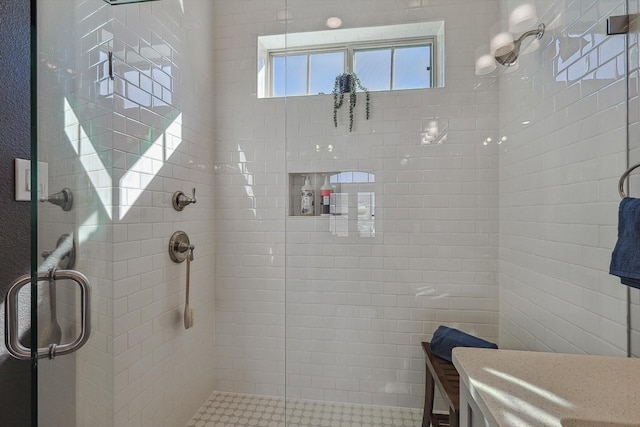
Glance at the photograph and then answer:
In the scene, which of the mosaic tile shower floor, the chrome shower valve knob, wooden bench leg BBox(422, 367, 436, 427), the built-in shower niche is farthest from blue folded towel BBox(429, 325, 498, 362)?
the chrome shower valve knob

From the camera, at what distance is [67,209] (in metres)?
0.91

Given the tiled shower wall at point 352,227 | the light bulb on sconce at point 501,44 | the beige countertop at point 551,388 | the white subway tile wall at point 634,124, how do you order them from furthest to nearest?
the tiled shower wall at point 352,227 → the light bulb on sconce at point 501,44 → the white subway tile wall at point 634,124 → the beige countertop at point 551,388

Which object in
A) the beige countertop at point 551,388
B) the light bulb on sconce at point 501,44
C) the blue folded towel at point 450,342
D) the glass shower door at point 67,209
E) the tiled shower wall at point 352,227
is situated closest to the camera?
the beige countertop at point 551,388

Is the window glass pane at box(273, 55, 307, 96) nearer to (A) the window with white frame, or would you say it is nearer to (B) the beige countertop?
(A) the window with white frame

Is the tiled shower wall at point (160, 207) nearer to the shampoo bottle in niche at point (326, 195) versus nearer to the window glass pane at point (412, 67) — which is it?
the shampoo bottle in niche at point (326, 195)

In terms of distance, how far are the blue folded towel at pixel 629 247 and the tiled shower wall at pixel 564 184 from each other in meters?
0.23

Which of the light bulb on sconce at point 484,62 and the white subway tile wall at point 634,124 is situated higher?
the light bulb on sconce at point 484,62

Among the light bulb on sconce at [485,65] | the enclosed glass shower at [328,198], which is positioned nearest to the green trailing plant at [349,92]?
the enclosed glass shower at [328,198]

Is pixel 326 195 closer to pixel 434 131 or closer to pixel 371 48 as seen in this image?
pixel 434 131

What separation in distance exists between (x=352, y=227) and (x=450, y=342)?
0.79m

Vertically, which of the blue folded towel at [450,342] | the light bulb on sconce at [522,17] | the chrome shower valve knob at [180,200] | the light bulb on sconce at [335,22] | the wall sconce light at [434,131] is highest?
Result: the light bulb on sconce at [335,22]

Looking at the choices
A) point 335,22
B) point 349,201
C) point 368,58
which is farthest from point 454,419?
point 335,22

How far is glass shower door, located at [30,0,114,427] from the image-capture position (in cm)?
83

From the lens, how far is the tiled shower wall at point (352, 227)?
1.81m
